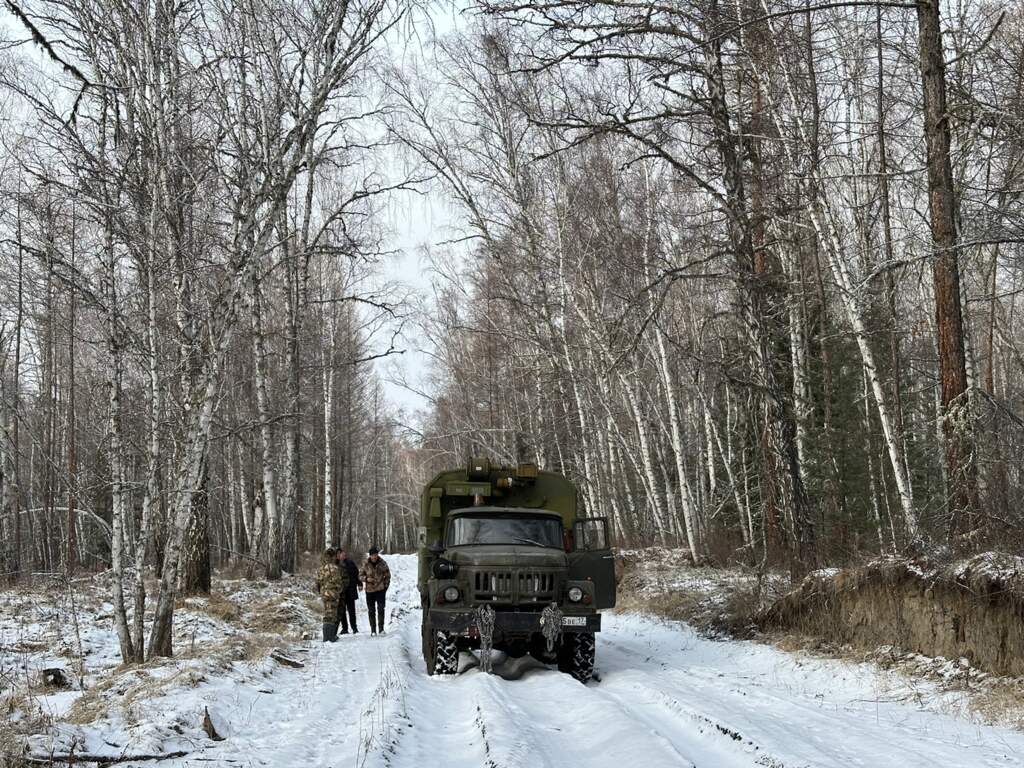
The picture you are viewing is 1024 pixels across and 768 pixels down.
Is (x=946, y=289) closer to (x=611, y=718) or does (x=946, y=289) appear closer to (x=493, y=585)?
(x=611, y=718)

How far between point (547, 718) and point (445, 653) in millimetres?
3163

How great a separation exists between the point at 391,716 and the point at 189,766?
2.27 m

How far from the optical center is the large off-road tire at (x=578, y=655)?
1028cm

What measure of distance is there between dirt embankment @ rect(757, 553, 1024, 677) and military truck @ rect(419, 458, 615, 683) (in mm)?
2748

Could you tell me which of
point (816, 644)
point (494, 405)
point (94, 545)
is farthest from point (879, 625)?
point (94, 545)

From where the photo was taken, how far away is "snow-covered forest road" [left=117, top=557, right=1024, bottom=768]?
6043 millimetres

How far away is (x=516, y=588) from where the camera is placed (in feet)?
34.6

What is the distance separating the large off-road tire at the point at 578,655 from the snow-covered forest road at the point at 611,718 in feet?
0.99

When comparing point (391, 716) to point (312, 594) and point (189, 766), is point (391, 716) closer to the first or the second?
point (189, 766)

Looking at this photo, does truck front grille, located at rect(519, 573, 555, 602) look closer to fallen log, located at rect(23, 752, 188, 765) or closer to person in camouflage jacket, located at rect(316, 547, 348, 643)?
person in camouflage jacket, located at rect(316, 547, 348, 643)

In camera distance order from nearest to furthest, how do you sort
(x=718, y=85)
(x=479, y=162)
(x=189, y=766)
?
(x=189, y=766), (x=718, y=85), (x=479, y=162)

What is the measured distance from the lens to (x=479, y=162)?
845 inches

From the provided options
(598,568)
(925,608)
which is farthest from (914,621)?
(598,568)

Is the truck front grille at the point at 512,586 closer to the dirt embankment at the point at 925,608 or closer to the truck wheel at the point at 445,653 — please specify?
the truck wheel at the point at 445,653
